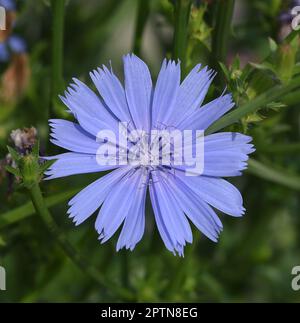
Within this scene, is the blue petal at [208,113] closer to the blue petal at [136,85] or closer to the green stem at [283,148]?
the blue petal at [136,85]

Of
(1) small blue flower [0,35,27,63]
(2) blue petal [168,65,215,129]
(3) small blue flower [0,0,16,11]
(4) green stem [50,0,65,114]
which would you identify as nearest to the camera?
(2) blue petal [168,65,215,129]

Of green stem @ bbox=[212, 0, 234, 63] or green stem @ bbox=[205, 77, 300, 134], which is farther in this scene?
green stem @ bbox=[212, 0, 234, 63]

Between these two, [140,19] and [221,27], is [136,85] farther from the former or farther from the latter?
[140,19]

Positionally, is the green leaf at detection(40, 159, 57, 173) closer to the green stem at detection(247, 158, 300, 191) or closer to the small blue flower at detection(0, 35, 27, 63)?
the green stem at detection(247, 158, 300, 191)

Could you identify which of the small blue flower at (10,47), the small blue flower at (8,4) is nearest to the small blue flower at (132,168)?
the small blue flower at (8,4)

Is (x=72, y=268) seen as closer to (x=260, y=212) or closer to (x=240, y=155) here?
(x=260, y=212)

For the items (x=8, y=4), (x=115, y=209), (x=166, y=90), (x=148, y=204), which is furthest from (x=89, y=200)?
(x=148, y=204)

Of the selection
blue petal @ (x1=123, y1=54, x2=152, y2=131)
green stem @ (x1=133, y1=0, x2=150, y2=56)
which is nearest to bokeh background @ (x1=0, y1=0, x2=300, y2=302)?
green stem @ (x1=133, y1=0, x2=150, y2=56)
